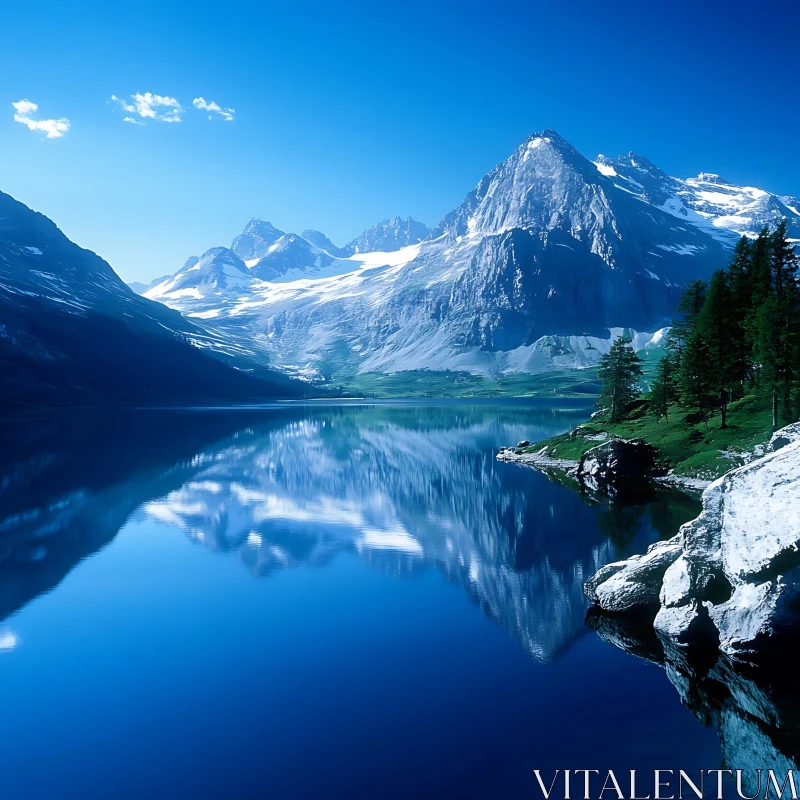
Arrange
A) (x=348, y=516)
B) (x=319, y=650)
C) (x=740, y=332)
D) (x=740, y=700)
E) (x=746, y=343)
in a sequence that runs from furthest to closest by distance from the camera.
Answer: (x=740, y=332)
(x=746, y=343)
(x=348, y=516)
(x=319, y=650)
(x=740, y=700)

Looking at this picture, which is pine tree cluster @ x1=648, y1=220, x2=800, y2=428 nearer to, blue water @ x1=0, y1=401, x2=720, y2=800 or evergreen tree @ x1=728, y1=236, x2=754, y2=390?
evergreen tree @ x1=728, y1=236, x2=754, y2=390

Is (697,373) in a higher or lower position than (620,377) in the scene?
lower

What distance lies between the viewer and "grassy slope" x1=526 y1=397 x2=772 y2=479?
58.8 m

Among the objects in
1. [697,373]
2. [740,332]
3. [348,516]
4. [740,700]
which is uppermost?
[740,332]

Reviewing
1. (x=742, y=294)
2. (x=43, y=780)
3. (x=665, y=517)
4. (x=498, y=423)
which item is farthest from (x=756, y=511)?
(x=498, y=423)

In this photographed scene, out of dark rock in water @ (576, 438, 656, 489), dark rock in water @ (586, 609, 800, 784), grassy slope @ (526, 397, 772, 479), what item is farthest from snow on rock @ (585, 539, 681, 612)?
dark rock in water @ (576, 438, 656, 489)

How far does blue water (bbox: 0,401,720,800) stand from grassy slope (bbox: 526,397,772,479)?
835 centimetres

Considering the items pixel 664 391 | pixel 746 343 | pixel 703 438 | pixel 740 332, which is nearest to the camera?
pixel 703 438

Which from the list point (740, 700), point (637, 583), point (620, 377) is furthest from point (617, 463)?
point (740, 700)

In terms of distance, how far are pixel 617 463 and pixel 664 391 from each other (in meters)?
21.1

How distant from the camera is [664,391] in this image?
79562 millimetres

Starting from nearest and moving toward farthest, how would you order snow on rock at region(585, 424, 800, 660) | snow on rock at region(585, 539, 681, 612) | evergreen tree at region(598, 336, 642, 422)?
snow on rock at region(585, 424, 800, 660) → snow on rock at region(585, 539, 681, 612) → evergreen tree at region(598, 336, 642, 422)

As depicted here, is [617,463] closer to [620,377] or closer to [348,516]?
[348,516]

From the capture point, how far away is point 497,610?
32000 mm
